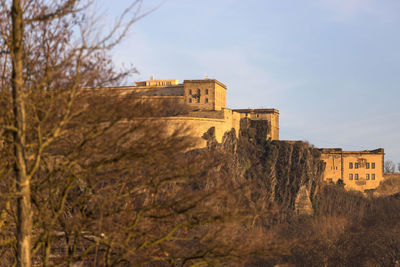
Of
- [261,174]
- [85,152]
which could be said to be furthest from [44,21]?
[261,174]

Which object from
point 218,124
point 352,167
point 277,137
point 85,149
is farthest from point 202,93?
point 85,149

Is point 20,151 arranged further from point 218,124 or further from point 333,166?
point 333,166

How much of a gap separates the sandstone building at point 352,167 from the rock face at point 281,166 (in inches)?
112

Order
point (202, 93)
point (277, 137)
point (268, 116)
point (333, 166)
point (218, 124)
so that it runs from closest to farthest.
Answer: point (218, 124) → point (202, 93) → point (268, 116) → point (277, 137) → point (333, 166)

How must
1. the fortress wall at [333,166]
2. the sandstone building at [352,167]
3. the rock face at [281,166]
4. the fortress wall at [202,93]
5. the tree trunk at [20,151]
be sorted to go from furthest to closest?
the fortress wall at [333,166] < the sandstone building at [352,167] < the fortress wall at [202,93] < the rock face at [281,166] < the tree trunk at [20,151]

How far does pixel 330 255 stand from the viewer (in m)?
62.8

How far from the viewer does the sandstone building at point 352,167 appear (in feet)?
352

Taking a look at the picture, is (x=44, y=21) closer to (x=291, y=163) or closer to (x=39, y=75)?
(x=39, y=75)

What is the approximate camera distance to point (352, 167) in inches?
4232

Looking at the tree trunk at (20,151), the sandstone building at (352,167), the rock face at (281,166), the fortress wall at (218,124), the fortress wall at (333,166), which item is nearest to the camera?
the tree trunk at (20,151)

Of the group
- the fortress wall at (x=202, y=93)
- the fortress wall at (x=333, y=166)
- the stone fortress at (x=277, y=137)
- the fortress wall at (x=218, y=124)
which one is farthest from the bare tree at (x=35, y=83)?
the fortress wall at (x=333, y=166)

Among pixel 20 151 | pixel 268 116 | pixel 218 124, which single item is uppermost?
pixel 268 116

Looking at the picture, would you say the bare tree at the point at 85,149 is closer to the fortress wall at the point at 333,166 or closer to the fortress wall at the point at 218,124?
the fortress wall at the point at 218,124

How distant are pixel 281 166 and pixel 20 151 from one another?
308 ft
